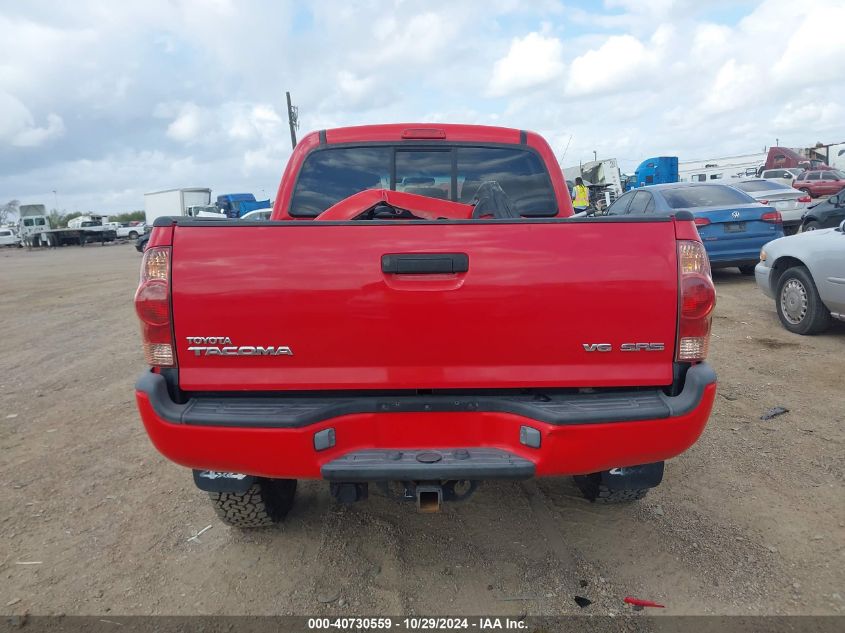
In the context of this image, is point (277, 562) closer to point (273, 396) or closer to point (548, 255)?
point (273, 396)

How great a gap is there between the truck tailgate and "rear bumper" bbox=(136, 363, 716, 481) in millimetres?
119

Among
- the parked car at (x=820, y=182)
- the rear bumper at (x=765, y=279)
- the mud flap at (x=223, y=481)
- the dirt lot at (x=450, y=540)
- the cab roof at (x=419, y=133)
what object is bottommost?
the dirt lot at (x=450, y=540)

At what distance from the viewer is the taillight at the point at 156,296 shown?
84.4 inches

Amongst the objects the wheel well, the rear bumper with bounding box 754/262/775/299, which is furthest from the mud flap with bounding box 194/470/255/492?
the rear bumper with bounding box 754/262/775/299

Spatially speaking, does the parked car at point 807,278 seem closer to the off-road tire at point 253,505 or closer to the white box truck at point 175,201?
the off-road tire at point 253,505

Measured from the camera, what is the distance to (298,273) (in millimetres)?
2131

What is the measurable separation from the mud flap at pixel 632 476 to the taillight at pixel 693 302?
0.58 meters

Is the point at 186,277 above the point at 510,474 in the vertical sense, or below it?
above

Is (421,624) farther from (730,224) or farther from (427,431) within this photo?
(730,224)

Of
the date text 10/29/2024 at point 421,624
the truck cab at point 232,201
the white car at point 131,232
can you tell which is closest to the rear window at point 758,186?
the date text 10/29/2024 at point 421,624

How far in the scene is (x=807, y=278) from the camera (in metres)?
6.21

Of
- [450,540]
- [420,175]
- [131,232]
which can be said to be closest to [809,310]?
[420,175]

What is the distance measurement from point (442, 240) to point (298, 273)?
557 mm

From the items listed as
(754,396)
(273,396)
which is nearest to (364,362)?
(273,396)
